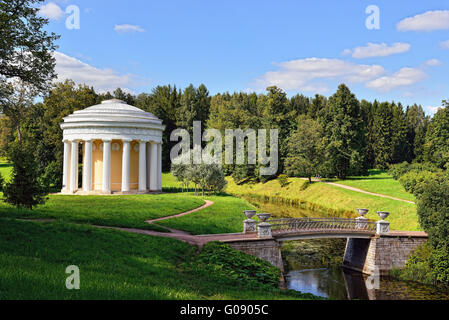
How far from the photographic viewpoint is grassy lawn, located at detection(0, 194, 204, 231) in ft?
79.0

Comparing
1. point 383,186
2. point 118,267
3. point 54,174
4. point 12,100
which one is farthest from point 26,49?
point 383,186

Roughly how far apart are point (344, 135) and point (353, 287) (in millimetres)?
40092

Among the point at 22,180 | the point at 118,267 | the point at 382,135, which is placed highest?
the point at 382,135

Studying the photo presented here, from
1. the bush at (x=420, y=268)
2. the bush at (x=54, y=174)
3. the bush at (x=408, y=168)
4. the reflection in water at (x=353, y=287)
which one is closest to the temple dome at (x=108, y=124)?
the bush at (x=54, y=174)

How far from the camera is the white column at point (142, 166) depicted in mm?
46312

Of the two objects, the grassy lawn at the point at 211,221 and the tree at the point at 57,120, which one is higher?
the tree at the point at 57,120

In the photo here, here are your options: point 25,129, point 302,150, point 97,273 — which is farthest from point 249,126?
point 97,273

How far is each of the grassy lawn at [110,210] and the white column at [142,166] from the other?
7.95m

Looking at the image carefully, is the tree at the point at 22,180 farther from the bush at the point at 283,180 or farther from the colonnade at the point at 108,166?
the bush at the point at 283,180

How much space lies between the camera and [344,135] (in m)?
60.8

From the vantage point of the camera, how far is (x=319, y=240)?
36.1 m

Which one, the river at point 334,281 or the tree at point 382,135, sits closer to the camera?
the river at point 334,281

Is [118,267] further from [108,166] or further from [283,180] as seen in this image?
[283,180]

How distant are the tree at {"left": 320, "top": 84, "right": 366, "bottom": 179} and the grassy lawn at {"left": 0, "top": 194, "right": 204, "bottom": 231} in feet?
96.1
